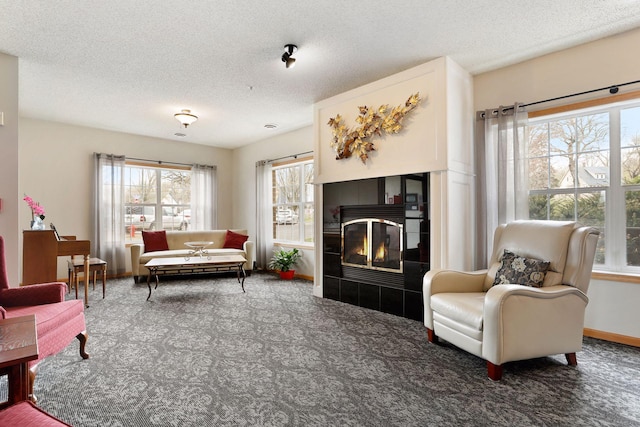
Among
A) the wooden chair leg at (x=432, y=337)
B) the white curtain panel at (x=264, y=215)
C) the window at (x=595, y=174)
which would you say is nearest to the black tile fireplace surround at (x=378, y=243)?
the wooden chair leg at (x=432, y=337)

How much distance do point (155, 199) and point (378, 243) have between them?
4834 millimetres

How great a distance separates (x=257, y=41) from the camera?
3064mm

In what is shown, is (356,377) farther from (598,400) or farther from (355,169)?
(355,169)

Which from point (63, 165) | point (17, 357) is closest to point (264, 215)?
point (63, 165)

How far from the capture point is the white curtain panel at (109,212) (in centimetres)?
576

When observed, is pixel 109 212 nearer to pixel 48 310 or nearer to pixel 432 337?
pixel 48 310

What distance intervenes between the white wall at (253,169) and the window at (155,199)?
3.38ft

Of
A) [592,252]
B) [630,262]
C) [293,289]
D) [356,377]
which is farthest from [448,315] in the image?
[293,289]

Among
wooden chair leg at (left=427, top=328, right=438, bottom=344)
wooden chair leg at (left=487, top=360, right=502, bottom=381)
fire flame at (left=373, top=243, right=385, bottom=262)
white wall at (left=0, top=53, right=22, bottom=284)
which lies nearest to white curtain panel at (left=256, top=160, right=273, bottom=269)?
fire flame at (left=373, top=243, right=385, bottom=262)

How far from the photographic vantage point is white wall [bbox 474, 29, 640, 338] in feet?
9.35

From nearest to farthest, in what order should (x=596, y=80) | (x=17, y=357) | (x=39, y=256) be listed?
1. (x=17, y=357)
2. (x=596, y=80)
3. (x=39, y=256)

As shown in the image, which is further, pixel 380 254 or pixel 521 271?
pixel 380 254

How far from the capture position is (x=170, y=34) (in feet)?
9.64

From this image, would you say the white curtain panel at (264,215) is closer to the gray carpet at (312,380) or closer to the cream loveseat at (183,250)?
the cream loveseat at (183,250)
